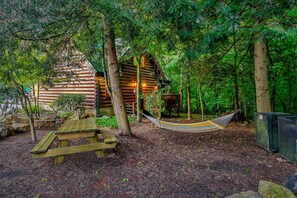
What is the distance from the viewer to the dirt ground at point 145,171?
2.22 meters

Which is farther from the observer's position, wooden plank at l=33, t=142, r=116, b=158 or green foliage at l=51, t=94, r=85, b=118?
green foliage at l=51, t=94, r=85, b=118

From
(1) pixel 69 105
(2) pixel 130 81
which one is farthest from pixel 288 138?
(2) pixel 130 81

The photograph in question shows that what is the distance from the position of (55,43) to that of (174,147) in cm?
378

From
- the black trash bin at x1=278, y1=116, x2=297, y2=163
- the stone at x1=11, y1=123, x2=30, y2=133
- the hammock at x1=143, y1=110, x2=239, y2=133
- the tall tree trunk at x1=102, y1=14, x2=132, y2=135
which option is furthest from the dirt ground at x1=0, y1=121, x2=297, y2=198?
the stone at x1=11, y1=123, x2=30, y2=133

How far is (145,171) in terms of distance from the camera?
8.94 feet

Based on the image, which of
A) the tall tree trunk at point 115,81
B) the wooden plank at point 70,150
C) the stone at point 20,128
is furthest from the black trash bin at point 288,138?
the stone at point 20,128

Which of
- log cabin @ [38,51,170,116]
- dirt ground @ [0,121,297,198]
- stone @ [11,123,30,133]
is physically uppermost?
log cabin @ [38,51,170,116]

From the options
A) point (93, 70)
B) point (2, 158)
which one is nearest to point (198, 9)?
point (2, 158)

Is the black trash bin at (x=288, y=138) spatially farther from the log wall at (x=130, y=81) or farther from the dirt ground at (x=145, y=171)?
the log wall at (x=130, y=81)

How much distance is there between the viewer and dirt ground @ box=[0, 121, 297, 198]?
222 cm

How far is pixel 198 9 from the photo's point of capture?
320 cm

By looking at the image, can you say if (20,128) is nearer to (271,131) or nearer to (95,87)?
(95,87)

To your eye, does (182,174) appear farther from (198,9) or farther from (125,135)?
(198,9)

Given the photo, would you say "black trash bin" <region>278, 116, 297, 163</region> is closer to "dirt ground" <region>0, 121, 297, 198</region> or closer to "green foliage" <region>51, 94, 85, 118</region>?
"dirt ground" <region>0, 121, 297, 198</region>
